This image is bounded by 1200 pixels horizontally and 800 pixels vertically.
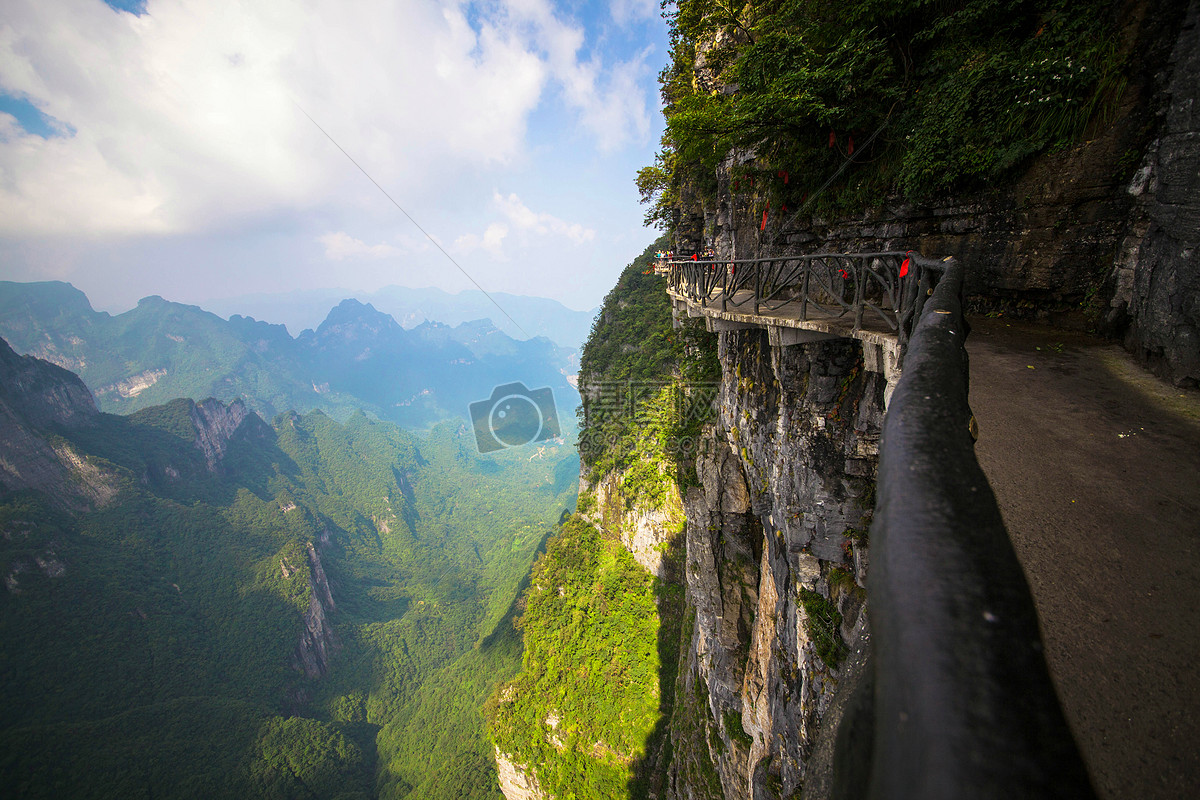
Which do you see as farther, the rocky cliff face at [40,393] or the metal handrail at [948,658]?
the rocky cliff face at [40,393]

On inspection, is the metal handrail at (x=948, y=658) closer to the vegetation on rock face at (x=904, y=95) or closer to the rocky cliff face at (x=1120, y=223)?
the rocky cliff face at (x=1120, y=223)

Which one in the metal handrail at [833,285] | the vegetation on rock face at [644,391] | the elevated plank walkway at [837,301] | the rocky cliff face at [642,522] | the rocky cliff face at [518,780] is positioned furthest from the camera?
the rocky cliff face at [518,780]

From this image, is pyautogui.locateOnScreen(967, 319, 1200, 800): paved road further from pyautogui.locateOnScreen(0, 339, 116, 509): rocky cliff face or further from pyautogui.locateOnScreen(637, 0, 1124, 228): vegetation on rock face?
pyautogui.locateOnScreen(0, 339, 116, 509): rocky cliff face

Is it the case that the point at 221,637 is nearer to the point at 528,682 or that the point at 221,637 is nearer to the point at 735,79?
the point at 528,682

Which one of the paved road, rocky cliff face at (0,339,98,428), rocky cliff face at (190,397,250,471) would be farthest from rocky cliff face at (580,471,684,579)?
rocky cliff face at (190,397,250,471)

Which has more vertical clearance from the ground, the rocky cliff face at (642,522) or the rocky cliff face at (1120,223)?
the rocky cliff face at (1120,223)

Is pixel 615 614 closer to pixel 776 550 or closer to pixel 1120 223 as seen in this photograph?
pixel 776 550

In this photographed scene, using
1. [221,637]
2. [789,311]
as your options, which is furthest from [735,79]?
[221,637]

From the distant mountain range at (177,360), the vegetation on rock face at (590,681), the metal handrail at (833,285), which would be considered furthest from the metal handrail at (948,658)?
the distant mountain range at (177,360)
